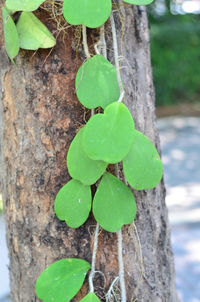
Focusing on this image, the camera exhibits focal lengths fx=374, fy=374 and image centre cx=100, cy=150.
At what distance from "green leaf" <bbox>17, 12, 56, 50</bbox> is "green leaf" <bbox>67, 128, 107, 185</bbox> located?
146mm

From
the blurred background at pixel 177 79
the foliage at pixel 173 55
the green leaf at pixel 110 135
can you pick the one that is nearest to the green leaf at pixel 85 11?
the green leaf at pixel 110 135

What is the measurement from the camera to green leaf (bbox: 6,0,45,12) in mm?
515

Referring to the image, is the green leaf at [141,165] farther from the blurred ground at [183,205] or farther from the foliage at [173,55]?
the foliage at [173,55]

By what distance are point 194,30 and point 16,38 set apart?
658cm

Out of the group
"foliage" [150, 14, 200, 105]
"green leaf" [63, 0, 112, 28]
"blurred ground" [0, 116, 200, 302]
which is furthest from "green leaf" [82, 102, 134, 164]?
"foliage" [150, 14, 200, 105]

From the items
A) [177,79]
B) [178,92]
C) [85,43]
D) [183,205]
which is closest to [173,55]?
[177,79]

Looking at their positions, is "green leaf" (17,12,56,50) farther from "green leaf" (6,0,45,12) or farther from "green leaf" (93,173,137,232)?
"green leaf" (93,173,137,232)

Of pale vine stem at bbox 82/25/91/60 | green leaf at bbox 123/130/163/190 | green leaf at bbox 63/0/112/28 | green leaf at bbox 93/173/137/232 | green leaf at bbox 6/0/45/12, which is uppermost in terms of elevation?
green leaf at bbox 6/0/45/12

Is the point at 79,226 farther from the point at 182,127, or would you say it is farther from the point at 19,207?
the point at 182,127

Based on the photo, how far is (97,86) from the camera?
53 centimetres

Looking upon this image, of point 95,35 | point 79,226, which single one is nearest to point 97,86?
point 95,35

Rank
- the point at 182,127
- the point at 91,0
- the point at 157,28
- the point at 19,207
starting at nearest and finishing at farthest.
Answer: the point at 91,0 < the point at 19,207 < the point at 182,127 < the point at 157,28

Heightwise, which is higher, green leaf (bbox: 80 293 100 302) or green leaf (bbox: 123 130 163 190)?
green leaf (bbox: 123 130 163 190)

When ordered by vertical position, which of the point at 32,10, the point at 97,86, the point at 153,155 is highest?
the point at 32,10
